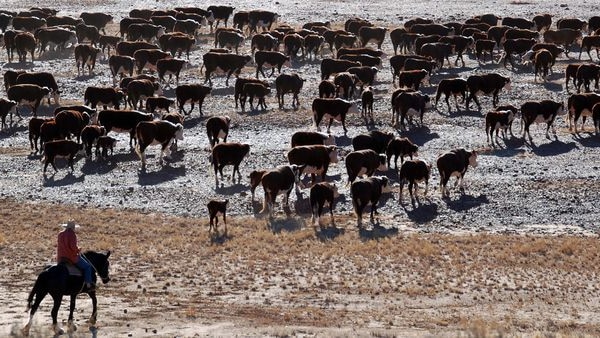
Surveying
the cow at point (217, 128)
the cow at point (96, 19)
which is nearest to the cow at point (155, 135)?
the cow at point (217, 128)

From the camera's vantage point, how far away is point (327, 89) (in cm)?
4000

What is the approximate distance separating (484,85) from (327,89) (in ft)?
17.5

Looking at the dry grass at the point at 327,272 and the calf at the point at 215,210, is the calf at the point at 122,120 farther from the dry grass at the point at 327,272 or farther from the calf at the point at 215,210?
the calf at the point at 215,210

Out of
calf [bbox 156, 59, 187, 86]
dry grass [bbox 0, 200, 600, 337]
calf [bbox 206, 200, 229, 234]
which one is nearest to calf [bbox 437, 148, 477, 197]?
dry grass [bbox 0, 200, 600, 337]

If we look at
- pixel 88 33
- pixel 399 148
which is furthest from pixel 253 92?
pixel 88 33

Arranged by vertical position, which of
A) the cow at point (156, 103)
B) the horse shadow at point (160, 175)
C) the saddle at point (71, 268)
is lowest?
the horse shadow at point (160, 175)

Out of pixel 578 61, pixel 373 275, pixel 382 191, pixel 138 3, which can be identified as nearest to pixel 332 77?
pixel 578 61

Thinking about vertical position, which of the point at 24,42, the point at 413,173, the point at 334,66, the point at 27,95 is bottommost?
the point at 413,173

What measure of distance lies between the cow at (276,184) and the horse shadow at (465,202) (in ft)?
13.1

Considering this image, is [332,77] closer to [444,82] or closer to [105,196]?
[444,82]

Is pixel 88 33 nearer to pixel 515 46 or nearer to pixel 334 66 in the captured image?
pixel 334 66

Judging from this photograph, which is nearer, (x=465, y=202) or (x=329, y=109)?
(x=465, y=202)

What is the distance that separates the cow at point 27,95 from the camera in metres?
39.4

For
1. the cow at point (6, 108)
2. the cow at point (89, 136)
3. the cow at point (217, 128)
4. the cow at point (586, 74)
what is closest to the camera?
the cow at point (89, 136)
